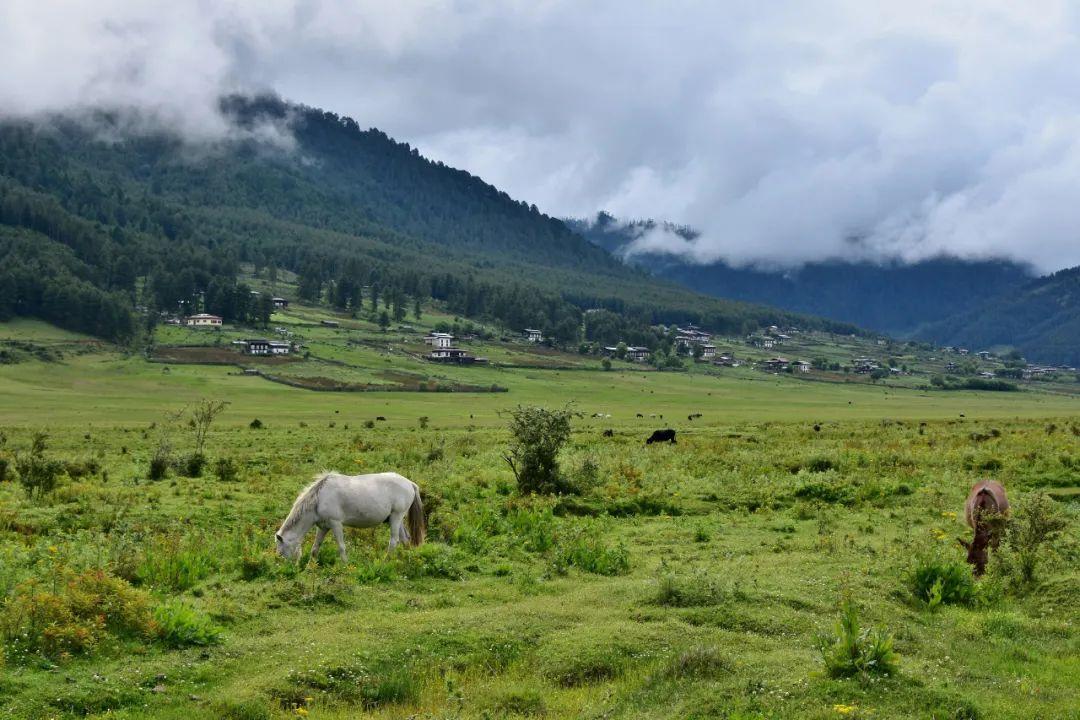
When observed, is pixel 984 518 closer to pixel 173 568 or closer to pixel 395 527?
pixel 395 527

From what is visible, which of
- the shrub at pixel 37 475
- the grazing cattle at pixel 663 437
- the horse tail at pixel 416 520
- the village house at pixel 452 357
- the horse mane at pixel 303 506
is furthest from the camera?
the village house at pixel 452 357

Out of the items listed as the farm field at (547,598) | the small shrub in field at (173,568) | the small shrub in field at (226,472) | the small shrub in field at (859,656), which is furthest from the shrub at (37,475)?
the small shrub in field at (859,656)

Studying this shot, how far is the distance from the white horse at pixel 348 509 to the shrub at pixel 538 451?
28.8 ft

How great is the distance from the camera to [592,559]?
17969 mm

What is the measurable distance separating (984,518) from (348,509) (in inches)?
528

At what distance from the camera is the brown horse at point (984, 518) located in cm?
1725

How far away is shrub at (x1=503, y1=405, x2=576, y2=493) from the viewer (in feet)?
90.8

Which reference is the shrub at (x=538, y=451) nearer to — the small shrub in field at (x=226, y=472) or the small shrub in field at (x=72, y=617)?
the small shrub in field at (x=226, y=472)

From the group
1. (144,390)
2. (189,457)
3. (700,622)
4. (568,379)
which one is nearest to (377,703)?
(700,622)

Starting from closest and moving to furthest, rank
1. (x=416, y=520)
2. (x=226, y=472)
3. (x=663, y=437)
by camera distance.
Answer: (x=416, y=520)
(x=226, y=472)
(x=663, y=437)

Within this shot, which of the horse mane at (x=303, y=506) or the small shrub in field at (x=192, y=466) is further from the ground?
the horse mane at (x=303, y=506)

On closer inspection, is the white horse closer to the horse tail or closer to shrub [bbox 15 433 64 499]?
the horse tail

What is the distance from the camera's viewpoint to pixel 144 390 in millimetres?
104438

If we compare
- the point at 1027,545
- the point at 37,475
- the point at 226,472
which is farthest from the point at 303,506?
the point at 226,472
